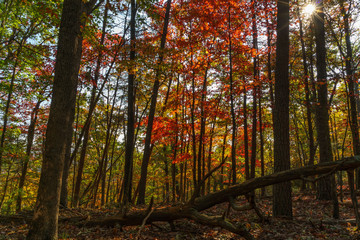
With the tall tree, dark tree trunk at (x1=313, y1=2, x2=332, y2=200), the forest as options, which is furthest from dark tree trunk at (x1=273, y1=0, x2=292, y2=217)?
the tall tree

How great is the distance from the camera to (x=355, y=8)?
1127 cm

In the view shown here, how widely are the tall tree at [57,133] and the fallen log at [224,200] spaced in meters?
1.89

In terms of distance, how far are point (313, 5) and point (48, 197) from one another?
11.9 metres

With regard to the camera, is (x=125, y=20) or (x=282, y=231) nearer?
(x=282, y=231)

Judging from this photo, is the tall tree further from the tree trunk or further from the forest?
the tree trunk

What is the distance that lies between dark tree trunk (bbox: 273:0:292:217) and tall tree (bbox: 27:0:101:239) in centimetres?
532

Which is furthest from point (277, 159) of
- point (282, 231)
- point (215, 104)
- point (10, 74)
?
point (10, 74)

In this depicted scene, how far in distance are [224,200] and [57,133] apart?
390 cm

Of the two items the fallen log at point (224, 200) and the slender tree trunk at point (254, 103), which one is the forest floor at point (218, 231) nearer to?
the fallen log at point (224, 200)

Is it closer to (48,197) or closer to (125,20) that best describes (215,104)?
(125,20)

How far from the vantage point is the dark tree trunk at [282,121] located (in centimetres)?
571

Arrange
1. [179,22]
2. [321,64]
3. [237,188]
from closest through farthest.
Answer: [237,188] → [321,64] → [179,22]

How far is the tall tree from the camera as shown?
3713mm

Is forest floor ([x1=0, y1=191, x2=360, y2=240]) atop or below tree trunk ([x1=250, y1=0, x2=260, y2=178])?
below
